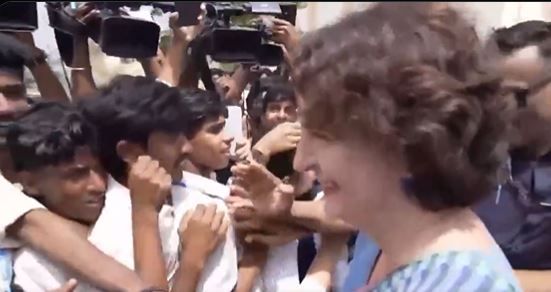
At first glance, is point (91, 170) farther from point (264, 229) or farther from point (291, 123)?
point (291, 123)

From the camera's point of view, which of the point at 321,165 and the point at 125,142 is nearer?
the point at 321,165

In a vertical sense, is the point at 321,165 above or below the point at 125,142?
above

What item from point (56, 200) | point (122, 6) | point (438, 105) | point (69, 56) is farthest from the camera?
point (69, 56)

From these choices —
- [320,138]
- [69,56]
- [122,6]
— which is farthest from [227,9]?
[320,138]

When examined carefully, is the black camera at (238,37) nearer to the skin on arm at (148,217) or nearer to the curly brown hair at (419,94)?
the skin on arm at (148,217)

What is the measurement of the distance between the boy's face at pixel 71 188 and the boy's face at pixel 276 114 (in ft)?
1.17

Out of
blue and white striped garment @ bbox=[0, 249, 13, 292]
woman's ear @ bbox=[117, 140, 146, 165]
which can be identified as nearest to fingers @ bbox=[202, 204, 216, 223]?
woman's ear @ bbox=[117, 140, 146, 165]

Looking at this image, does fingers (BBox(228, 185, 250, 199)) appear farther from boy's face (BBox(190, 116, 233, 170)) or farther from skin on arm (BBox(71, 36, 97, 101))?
skin on arm (BBox(71, 36, 97, 101))

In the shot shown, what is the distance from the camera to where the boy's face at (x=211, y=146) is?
110 cm

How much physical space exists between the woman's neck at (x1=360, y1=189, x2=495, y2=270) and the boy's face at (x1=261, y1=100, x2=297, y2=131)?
2.28 ft

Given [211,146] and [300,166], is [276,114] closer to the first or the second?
[211,146]

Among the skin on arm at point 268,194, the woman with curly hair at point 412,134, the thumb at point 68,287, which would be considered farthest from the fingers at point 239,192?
the woman with curly hair at point 412,134

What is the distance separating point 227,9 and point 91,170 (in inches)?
10.4

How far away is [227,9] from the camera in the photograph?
1100 mm
